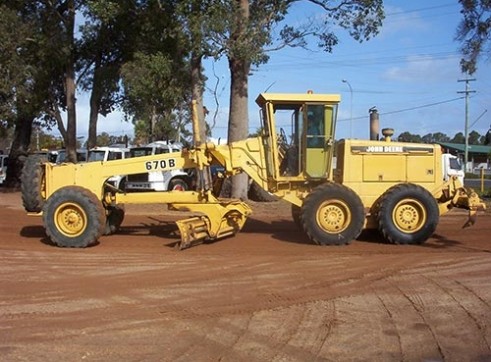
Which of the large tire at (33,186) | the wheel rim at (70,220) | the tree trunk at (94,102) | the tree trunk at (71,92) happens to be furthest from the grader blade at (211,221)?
the tree trunk at (94,102)

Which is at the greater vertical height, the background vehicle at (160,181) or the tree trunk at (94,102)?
the tree trunk at (94,102)

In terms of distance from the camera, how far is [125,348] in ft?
20.0

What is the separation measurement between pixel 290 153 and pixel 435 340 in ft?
23.1

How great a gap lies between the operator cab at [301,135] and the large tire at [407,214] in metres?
1.33

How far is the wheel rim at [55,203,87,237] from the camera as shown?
12359mm

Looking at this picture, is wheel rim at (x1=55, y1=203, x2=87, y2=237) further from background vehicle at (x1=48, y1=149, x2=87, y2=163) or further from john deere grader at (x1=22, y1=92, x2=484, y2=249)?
background vehicle at (x1=48, y1=149, x2=87, y2=163)

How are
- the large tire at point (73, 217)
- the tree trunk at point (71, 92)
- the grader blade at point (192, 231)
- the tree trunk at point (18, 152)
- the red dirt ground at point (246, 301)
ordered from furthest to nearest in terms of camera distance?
the tree trunk at point (18, 152), the tree trunk at point (71, 92), the large tire at point (73, 217), the grader blade at point (192, 231), the red dirt ground at point (246, 301)

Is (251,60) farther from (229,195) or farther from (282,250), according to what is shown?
(282,250)

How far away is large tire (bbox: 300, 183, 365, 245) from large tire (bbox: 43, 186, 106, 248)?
12.8 ft

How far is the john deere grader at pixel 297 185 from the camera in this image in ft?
40.7

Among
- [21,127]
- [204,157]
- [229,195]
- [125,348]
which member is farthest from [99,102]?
[125,348]

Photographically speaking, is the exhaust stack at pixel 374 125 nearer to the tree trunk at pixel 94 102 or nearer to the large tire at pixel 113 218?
the large tire at pixel 113 218

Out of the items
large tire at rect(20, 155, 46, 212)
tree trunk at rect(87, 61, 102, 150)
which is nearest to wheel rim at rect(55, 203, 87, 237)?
large tire at rect(20, 155, 46, 212)

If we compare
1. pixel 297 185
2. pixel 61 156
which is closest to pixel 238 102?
pixel 297 185
